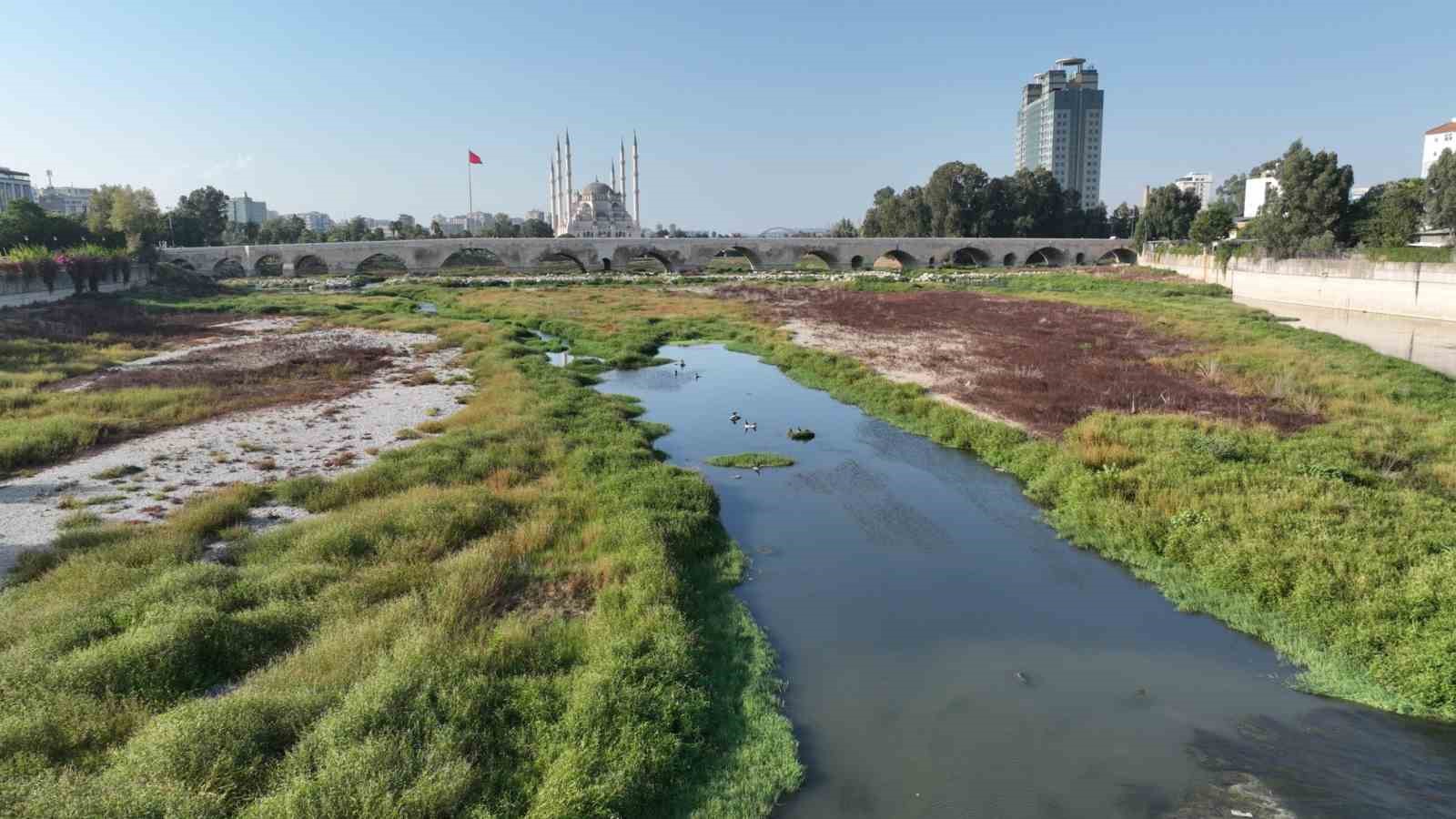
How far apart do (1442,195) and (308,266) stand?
99.0 meters

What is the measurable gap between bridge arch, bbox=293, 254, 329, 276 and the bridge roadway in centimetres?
14

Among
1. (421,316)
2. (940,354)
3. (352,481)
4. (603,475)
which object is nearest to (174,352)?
(421,316)

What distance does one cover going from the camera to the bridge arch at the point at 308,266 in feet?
251

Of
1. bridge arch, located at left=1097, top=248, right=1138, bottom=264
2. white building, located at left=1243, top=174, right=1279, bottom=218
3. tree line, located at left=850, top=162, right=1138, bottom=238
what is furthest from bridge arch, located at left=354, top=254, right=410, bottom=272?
white building, located at left=1243, top=174, right=1279, bottom=218

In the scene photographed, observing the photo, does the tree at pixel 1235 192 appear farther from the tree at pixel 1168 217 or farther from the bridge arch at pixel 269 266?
the bridge arch at pixel 269 266

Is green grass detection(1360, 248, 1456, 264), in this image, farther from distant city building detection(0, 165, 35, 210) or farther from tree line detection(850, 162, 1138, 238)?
distant city building detection(0, 165, 35, 210)

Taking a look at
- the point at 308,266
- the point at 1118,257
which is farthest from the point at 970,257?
the point at 308,266

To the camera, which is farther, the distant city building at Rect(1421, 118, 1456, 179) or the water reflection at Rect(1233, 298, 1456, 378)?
the distant city building at Rect(1421, 118, 1456, 179)

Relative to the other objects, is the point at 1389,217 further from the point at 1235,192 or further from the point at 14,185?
the point at 14,185

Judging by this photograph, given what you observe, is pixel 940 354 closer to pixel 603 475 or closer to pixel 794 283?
pixel 603 475

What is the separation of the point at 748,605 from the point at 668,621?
160 cm

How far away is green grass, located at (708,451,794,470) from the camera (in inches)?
621

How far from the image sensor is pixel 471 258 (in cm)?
9788

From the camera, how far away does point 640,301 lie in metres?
50.3
